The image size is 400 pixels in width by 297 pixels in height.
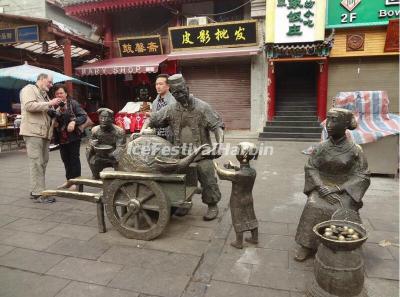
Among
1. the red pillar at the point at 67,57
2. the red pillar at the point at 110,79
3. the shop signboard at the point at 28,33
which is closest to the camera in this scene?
the shop signboard at the point at 28,33

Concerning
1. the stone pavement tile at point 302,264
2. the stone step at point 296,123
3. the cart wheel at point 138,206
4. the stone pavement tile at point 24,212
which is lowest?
the stone pavement tile at point 302,264

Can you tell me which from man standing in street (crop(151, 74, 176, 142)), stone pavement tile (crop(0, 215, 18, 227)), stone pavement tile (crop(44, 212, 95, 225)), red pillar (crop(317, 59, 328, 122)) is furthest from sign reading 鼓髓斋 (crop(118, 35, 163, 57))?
stone pavement tile (crop(0, 215, 18, 227))

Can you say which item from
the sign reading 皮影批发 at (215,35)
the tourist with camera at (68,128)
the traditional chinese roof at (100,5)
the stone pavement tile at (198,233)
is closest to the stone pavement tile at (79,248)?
the stone pavement tile at (198,233)

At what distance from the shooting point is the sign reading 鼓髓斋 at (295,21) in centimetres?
1066

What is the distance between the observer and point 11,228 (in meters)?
4.11

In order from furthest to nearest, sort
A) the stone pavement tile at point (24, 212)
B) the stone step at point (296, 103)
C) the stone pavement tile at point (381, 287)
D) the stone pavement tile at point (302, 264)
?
the stone step at point (296, 103)
the stone pavement tile at point (24, 212)
the stone pavement tile at point (302, 264)
the stone pavement tile at point (381, 287)

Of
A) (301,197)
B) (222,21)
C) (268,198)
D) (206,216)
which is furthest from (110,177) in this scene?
(222,21)

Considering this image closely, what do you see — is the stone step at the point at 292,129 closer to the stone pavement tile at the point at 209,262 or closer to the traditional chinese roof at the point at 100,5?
the traditional chinese roof at the point at 100,5

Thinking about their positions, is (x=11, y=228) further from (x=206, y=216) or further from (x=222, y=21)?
(x=222, y=21)

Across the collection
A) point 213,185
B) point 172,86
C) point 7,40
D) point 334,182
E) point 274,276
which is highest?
point 7,40

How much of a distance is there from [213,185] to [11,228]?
99.9 inches

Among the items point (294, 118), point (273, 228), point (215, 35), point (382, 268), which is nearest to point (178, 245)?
point (273, 228)

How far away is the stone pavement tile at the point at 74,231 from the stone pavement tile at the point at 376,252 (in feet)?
9.73

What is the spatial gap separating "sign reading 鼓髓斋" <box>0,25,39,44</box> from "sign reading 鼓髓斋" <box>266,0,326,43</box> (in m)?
7.34
